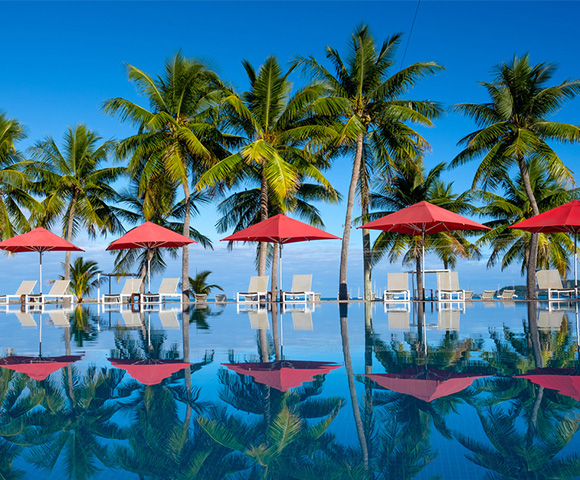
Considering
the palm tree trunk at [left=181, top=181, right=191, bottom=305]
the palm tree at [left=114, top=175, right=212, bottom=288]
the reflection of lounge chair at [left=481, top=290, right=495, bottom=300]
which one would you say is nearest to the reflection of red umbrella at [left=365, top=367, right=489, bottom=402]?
the palm tree trunk at [left=181, top=181, right=191, bottom=305]

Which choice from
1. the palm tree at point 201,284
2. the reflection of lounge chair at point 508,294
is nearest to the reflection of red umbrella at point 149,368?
the reflection of lounge chair at point 508,294

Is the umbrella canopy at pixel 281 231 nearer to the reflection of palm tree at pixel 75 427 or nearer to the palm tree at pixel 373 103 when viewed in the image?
the palm tree at pixel 373 103

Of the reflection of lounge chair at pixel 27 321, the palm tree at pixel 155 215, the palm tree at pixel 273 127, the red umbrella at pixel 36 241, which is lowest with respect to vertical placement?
the reflection of lounge chair at pixel 27 321

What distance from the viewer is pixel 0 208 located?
2094 centimetres

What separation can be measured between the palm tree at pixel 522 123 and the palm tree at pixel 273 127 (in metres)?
5.46

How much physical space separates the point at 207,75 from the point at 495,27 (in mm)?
9462

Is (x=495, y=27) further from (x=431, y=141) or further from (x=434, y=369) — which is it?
(x=434, y=369)

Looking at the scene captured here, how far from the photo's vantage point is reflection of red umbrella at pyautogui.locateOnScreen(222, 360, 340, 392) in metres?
3.78

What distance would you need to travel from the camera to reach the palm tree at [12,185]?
21.0 meters

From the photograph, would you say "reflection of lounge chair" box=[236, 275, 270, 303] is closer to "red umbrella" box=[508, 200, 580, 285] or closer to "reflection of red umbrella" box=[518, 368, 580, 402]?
"red umbrella" box=[508, 200, 580, 285]

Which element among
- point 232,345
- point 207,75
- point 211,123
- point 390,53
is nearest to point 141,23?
point 207,75

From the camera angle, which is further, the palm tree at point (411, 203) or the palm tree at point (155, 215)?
the palm tree at point (155, 215)

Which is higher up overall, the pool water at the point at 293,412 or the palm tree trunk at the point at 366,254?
the palm tree trunk at the point at 366,254

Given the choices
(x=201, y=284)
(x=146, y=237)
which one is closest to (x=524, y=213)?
(x=201, y=284)
